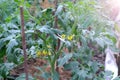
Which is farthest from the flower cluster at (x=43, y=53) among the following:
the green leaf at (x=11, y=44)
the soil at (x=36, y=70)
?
the soil at (x=36, y=70)

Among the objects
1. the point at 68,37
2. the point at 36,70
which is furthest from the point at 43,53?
the point at 36,70

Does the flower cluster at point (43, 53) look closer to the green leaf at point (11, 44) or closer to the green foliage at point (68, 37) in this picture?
the green foliage at point (68, 37)

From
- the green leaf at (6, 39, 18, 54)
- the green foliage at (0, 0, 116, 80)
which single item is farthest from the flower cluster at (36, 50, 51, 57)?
the green leaf at (6, 39, 18, 54)

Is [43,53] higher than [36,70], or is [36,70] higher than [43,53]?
[43,53]

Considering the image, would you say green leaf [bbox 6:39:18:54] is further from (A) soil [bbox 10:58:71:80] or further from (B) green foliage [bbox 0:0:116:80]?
(A) soil [bbox 10:58:71:80]

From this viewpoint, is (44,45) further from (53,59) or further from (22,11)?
(22,11)

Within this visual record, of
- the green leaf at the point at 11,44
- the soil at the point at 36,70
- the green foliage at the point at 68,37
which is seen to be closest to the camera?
the green leaf at the point at 11,44

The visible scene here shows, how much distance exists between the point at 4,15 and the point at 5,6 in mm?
80

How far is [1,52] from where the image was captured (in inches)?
82.7

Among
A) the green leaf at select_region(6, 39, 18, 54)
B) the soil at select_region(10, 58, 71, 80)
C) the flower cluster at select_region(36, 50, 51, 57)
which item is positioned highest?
the green leaf at select_region(6, 39, 18, 54)

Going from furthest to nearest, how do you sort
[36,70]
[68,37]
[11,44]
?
1. [36,70]
2. [68,37]
3. [11,44]

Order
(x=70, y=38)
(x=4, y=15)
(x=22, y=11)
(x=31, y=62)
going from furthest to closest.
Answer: (x=31, y=62) → (x=4, y=15) → (x=70, y=38) → (x=22, y=11)

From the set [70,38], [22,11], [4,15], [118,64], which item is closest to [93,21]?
[70,38]

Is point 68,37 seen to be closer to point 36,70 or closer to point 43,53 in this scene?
point 43,53
